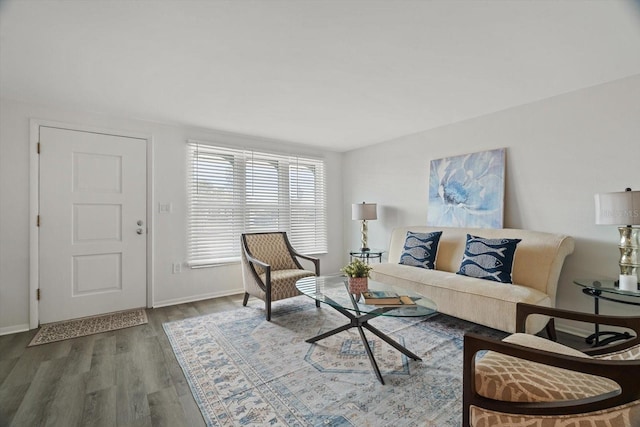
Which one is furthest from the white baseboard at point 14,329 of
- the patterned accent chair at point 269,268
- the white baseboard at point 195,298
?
the patterned accent chair at point 269,268

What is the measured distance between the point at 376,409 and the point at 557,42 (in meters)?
2.60

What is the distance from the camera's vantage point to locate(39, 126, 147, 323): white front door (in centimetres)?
298

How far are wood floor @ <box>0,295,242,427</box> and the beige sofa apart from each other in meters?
2.17

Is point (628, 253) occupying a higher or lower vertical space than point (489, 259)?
higher

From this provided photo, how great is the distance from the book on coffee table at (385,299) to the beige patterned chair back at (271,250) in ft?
5.43

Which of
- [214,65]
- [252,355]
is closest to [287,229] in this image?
[252,355]

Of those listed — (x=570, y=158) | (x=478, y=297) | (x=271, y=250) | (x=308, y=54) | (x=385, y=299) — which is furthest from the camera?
(x=271, y=250)

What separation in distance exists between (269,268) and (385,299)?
1332 millimetres

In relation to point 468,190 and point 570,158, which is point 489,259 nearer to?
point 468,190

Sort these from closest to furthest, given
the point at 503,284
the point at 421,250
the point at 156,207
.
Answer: the point at 503,284, the point at 421,250, the point at 156,207

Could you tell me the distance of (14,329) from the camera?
2793 millimetres

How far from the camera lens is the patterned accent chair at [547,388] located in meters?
0.96

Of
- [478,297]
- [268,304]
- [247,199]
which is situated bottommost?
[268,304]

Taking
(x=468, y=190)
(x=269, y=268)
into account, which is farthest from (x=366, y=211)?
(x=269, y=268)
